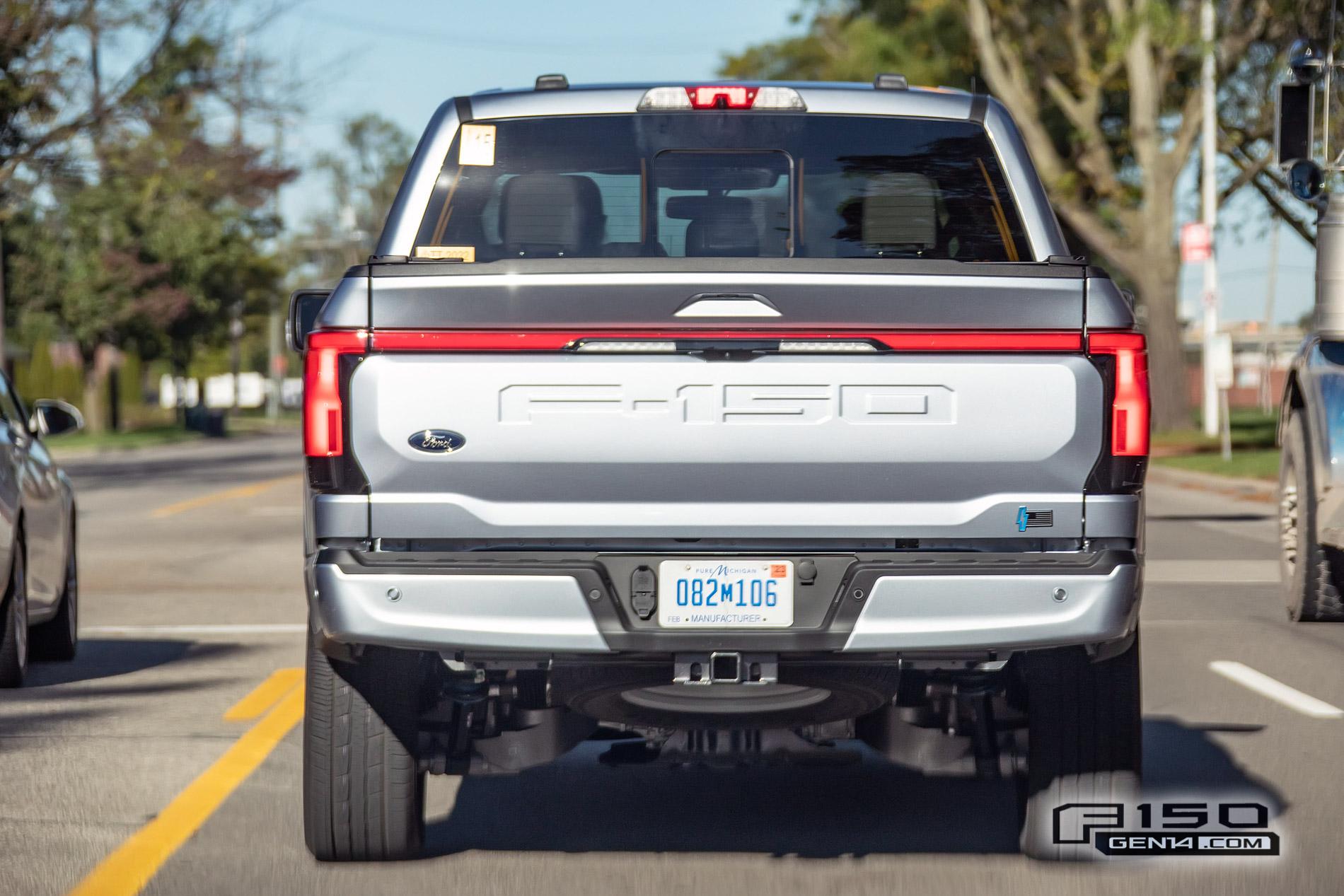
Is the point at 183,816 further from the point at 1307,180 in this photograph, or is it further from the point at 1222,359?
the point at 1222,359

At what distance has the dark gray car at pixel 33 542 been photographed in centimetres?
870

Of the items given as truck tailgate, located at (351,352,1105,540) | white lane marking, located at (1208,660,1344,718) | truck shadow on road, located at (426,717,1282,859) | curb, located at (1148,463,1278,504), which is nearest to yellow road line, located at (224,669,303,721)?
truck shadow on road, located at (426,717,1282,859)

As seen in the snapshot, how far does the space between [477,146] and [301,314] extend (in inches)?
28.0

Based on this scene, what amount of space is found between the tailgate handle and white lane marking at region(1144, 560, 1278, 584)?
865cm

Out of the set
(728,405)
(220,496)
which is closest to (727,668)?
(728,405)

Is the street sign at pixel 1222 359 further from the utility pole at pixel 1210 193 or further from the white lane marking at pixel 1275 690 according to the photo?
the white lane marking at pixel 1275 690

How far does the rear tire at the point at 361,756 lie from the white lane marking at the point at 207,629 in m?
5.63

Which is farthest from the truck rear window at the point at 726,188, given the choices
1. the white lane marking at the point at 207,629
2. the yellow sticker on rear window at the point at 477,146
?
the white lane marking at the point at 207,629

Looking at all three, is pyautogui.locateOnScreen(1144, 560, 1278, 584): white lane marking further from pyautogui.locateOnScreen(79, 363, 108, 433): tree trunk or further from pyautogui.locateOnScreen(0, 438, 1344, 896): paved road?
pyautogui.locateOnScreen(79, 363, 108, 433): tree trunk

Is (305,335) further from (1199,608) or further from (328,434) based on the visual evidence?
(1199,608)

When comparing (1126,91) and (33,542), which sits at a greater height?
(1126,91)

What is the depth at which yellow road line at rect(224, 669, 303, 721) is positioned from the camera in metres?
8.06

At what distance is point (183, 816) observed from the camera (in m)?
6.13

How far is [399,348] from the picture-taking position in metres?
4.72
